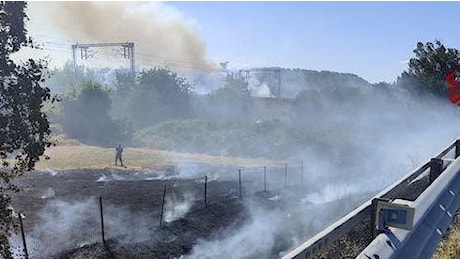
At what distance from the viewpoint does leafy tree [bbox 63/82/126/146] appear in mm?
53875

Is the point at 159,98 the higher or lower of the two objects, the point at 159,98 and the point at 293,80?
the lower

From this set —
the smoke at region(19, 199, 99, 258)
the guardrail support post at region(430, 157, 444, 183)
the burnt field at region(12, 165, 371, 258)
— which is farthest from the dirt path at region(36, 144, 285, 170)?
the guardrail support post at region(430, 157, 444, 183)

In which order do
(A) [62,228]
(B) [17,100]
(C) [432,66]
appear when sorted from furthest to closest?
(C) [432,66], (A) [62,228], (B) [17,100]

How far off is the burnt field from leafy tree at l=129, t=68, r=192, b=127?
39110 millimetres

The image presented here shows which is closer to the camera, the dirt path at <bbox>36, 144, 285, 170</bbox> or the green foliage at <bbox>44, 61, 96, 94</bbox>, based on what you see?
the dirt path at <bbox>36, 144, 285, 170</bbox>

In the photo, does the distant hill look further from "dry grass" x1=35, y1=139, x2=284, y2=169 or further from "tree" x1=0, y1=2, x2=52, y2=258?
"tree" x1=0, y1=2, x2=52, y2=258

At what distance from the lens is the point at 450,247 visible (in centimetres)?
449

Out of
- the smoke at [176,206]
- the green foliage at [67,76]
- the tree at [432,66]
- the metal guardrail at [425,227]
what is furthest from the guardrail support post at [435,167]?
the green foliage at [67,76]

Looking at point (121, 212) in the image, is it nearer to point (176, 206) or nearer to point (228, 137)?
point (176, 206)

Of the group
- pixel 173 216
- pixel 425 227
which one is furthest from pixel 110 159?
pixel 425 227

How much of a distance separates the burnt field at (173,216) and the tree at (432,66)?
907 centimetres

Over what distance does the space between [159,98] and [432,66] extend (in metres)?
44.7

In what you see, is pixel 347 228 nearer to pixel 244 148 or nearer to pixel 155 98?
pixel 244 148

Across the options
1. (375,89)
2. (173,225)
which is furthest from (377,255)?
(375,89)
